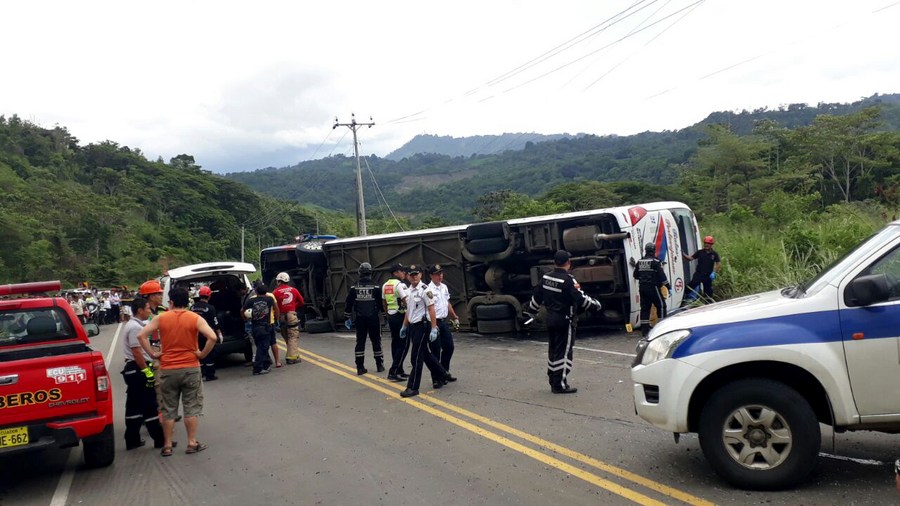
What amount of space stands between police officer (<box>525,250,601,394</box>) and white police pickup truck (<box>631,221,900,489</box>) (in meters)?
3.13

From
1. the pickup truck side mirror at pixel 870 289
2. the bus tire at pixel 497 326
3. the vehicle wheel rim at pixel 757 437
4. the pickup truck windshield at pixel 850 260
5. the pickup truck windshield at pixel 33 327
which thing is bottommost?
the vehicle wheel rim at pixel 757 437

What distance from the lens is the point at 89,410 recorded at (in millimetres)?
5984

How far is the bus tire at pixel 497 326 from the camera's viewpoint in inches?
536

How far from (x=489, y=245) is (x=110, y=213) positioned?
49006 millimetres

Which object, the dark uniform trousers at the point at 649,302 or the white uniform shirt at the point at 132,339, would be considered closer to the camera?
the white uniform shirt at the point at 132,339

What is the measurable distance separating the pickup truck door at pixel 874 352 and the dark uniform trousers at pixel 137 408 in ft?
22.2

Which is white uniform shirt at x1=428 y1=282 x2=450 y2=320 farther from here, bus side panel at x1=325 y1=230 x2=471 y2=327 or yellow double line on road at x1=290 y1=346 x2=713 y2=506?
bus side panel at x1=325 y1=230 x2=471 y2=327

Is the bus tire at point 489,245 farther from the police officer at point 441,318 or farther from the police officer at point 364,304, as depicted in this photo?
the police officer at point 441,318

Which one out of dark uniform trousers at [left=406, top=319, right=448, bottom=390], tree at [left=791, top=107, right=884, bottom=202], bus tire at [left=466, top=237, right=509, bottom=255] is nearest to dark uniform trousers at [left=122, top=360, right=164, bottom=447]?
dark uniform trousers at [left=406, top=319, right=448, bottom=390]

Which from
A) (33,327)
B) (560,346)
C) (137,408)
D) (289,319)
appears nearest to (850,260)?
(560,346)

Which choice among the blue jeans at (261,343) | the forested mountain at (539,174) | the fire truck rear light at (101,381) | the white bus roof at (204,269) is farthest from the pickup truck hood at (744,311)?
the forested mountain at (539,174)

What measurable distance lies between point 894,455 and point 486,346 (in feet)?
26.8

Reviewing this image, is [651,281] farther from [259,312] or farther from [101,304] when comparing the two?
[101,304]

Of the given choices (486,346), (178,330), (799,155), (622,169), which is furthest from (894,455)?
(622,169)
